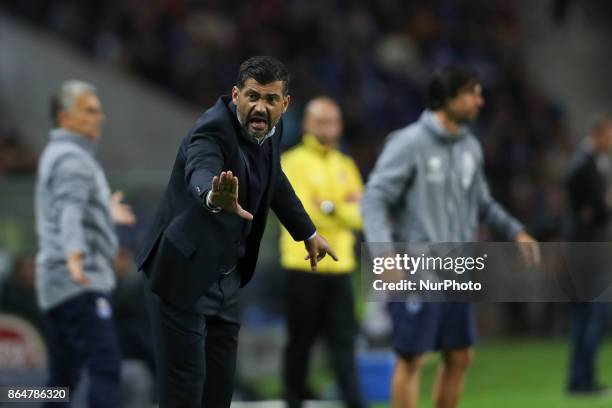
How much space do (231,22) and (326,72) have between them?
1465 mm

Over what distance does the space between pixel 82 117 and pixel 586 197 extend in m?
5.51

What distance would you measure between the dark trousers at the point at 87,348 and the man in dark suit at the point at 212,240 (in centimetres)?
195

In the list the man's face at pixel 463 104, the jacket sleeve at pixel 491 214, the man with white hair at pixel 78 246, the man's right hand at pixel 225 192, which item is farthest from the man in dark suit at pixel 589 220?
the man's right hand at pixel 225 192

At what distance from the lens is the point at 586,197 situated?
1258cm

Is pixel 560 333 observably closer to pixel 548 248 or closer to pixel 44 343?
pixel 44 343

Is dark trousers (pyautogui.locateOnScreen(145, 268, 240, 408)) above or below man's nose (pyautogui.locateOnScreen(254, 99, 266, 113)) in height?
below

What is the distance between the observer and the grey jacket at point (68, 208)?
8383mm

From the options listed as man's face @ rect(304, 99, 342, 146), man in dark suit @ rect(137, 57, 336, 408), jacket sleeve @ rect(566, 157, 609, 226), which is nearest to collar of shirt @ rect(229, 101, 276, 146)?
man in dark suit @ rect(137, 57, 336, 408)

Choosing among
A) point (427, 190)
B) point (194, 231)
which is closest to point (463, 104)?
point (427, 190)

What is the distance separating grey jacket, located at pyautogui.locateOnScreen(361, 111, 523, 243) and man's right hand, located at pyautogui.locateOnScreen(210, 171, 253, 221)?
9.11 ft

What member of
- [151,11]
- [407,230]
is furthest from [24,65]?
[407,230]

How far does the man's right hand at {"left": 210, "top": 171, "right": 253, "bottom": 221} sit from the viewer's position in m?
5.42

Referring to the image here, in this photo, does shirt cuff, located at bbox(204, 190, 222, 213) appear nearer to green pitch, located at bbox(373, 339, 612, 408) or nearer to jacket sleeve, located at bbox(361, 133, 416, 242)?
jacket sleeve, located at bbox(361, 133, 416, 242)

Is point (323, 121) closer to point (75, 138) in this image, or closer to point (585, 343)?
point (75, 138)
